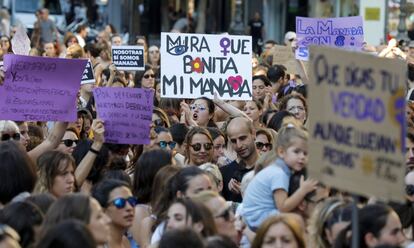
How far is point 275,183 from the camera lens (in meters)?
9.73

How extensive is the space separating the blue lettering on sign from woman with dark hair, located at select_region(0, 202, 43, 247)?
185 centimetres

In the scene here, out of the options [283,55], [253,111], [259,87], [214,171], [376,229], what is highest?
[376,229]

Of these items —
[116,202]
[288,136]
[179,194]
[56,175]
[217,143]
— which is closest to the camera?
[116,202]

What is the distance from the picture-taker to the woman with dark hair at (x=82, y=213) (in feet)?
27.1

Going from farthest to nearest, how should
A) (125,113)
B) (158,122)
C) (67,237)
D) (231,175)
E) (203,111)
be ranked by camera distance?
1. (203,111)
2. (158,122)
3. (125,113)
4. (231,175)
5. (67,237)

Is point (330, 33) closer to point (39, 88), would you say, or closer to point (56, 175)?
point (39, 88)

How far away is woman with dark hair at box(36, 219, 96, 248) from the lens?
733cm

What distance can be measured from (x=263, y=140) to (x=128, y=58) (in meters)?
6.71

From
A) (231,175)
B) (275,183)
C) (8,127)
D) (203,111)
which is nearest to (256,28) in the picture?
(203,111)

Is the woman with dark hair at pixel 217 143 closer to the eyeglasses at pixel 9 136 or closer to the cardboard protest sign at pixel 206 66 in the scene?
the eyeglasses at pixel 9 136

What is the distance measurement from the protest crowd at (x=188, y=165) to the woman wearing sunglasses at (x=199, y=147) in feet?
0.03

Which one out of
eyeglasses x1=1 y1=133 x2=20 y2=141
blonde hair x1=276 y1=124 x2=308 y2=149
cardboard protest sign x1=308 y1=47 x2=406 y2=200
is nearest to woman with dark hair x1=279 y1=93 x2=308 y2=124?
eyeglasses x1=1 y1=133 x2=20 y2=141

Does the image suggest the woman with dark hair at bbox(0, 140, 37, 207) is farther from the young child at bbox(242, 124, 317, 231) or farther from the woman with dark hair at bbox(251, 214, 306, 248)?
the woman with dark hair at bbox(251, 214, 306, 248)

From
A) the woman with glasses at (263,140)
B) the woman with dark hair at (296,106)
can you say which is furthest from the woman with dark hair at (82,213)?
the woman with dark hair at (296,106)
